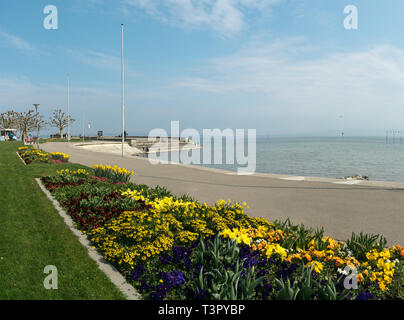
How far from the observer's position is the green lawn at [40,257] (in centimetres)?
399

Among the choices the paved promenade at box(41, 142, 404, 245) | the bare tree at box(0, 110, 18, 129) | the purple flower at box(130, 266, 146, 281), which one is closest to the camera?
the purple flower at box(130, 266, 146, 281)

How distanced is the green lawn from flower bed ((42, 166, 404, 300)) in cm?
41

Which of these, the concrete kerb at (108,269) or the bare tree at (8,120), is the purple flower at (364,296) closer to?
the concrete kerb at (108,269)

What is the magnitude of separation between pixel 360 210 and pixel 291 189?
3257 mm

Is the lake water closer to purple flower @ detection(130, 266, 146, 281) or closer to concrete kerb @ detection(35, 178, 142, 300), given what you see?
concrete kerb @ detection(35, 178, 142, 300)

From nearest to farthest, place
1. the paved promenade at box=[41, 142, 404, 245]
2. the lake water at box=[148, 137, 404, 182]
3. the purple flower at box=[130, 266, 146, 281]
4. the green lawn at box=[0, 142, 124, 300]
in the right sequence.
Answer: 1. the green lawn at box=[0, 142, 124, 300]
2. the purple flower at box=[130, 266, 146, 281]
3. the paved promenade at box=[41, 142, 404, 245]
4. the lake water at box=[148, 137, 404, 182]

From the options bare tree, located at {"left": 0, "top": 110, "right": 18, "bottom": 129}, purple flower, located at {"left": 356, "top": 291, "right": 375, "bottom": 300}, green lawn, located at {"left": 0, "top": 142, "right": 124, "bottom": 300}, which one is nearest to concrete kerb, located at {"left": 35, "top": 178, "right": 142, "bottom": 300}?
green lawn, located at {"left": 0, "top": 142, "right": 124, "bottom": 300}

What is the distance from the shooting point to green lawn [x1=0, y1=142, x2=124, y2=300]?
3.99 metres

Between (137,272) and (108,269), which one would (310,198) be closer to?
(137,272)

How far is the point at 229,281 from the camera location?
4.07 metres

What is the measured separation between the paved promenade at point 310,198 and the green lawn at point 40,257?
4616 mm

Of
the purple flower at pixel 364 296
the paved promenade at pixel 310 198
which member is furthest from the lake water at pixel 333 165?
the purple flower at pixel 364 296
